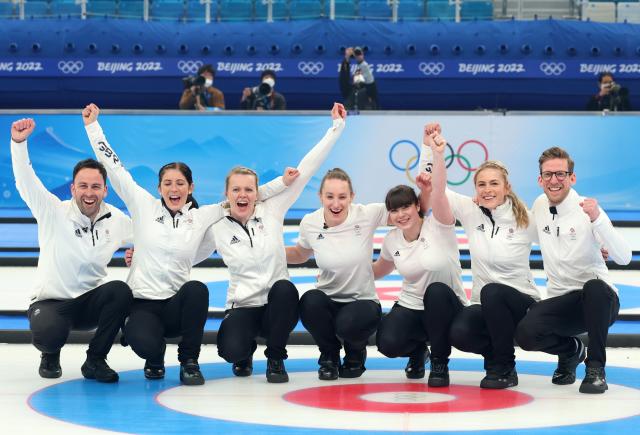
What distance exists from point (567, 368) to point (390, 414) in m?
1.28

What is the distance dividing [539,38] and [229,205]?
14.4 meters

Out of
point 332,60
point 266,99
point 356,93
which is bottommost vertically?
point 266,99

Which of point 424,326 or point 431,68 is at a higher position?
Result: point 431,68

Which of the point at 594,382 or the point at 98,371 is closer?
the point at 594,382

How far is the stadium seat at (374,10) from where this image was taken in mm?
20516

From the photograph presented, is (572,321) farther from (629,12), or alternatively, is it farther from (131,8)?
(131,8)

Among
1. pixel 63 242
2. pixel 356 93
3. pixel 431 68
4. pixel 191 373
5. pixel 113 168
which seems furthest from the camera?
pixel 431 68

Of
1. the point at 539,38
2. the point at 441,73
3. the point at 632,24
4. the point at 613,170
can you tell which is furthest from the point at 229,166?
the point at 632,24

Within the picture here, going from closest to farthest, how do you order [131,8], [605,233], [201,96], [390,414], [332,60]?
[390,414] < [605,233] < [201,96] < [332,60] < [131,8]

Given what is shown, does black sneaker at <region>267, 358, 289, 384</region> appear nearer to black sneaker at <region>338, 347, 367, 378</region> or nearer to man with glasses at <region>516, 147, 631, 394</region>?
black sneaker at <region>338, 347, 367, 378</region>

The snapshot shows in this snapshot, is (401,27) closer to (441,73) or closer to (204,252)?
(441,73)

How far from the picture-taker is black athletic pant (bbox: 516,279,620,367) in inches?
230

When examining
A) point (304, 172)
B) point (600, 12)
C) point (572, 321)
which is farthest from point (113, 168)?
point (600, 12)

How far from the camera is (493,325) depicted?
5934 millimetres
